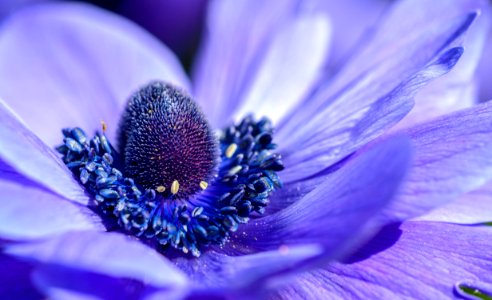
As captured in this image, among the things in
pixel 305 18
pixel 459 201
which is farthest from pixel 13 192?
pixel 305 18

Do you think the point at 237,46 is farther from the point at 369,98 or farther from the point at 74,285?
the point at 74,285

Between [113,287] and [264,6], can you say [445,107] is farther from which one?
[113,287]

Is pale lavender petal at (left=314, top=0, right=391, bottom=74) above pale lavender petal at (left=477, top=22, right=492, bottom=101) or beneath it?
above

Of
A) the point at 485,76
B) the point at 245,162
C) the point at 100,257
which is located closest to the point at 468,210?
the point at 245,162

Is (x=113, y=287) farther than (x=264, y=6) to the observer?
No

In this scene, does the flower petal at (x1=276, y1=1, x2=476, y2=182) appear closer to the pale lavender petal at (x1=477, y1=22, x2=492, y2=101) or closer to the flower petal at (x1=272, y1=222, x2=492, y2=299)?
the flower petal at (x1=272, y1=222, x2=492, y2=299)

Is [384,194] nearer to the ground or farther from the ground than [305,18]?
nearer to the ground

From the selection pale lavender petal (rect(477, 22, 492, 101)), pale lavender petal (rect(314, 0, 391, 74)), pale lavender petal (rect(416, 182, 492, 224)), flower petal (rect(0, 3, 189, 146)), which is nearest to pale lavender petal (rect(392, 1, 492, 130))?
pale lavender petal (rect(416, 182, 492, 224))
